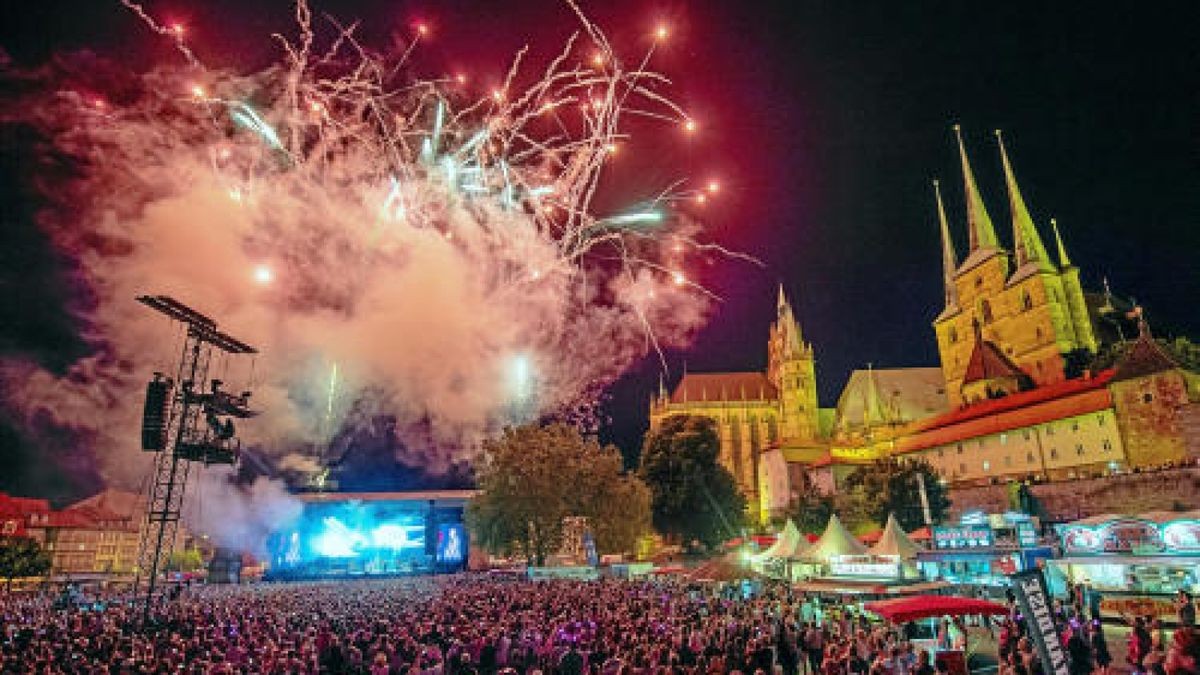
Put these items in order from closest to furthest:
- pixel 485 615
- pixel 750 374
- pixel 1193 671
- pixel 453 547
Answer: pixel 1193 671 → pixel 485 615 → pixel 453 547 → pixel 750 374

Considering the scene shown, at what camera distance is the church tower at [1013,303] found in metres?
57.0

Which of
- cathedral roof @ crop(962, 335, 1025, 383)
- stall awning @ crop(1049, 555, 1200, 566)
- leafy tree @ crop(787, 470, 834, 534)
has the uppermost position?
cathedral roof @ crop(962, 335, 1025, 383)

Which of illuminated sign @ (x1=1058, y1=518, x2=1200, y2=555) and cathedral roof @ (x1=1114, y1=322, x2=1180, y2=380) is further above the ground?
cathedral roof @ (x1=1114, y1=322, x2=1180, y2=380)

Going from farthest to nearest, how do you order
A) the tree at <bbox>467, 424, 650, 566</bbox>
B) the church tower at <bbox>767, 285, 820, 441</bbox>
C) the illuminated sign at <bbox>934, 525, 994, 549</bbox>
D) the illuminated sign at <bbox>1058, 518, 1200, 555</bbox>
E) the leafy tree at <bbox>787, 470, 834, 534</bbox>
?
the church tower at <bbox>767, 285, 820, 441</bbox>, the leafy tree at <bbox>787, 470, 834, 534</bbox>, the tree at <bbox>467, 424, 650, 566</bbox>, the illuminated sign at <bbox>934, 525, 994, 549</bbox>, the illuminated sign at <bbox>1058, 518, 1200, 555</bbox>

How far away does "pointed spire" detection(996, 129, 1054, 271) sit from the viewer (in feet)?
197

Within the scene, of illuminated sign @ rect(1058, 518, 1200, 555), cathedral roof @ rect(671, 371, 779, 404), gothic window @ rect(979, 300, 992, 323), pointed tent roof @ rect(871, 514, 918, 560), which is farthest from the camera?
cathedral roof @ rect(671, 371, 779, 404)

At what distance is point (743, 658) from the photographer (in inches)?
451

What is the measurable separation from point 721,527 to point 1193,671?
4591cm

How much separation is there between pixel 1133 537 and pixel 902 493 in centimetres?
2550

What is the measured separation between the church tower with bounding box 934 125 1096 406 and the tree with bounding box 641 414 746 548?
2953 cm

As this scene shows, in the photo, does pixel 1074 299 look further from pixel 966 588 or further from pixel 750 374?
pixel 966 588

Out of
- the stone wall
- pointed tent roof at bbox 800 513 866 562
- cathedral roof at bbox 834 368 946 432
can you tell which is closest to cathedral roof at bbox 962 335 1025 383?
cathedral roof at bbox 834 368 946 432

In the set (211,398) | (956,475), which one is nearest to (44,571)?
(211,398)

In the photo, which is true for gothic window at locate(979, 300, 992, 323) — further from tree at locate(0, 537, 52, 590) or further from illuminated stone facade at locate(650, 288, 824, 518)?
tree at locate(0, 537, 52, 590)
